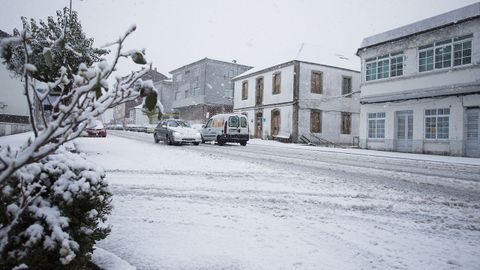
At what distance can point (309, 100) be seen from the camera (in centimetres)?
2888

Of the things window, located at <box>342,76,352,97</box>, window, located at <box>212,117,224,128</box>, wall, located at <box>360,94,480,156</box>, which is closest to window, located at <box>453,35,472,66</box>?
wall, located at <box>360,94,480,156</box>

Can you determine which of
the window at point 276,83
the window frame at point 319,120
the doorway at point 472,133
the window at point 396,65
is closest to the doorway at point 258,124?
the window at point 276,83

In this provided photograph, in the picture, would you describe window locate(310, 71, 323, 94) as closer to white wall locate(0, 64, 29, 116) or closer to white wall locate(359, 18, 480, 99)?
white wall locate(359, 18, 480, 99)

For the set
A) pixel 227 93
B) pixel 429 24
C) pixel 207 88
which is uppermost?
pixel 429 24

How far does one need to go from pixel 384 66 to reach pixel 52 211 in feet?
76.0

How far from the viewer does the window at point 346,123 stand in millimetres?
30625

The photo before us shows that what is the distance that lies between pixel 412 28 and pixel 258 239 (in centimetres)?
2148

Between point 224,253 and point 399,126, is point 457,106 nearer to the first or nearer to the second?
point 399,126

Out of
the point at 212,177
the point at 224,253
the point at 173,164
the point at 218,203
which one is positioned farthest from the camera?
the point at 173,164

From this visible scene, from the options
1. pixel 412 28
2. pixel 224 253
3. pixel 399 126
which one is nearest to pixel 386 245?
pixel 224 253

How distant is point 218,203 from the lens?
516cm

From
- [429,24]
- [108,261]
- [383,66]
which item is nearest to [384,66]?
[383,66]

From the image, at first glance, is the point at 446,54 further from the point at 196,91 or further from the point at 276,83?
the point at 196,91

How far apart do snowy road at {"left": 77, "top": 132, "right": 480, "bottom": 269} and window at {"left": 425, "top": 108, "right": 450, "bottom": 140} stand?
39.1 ft
